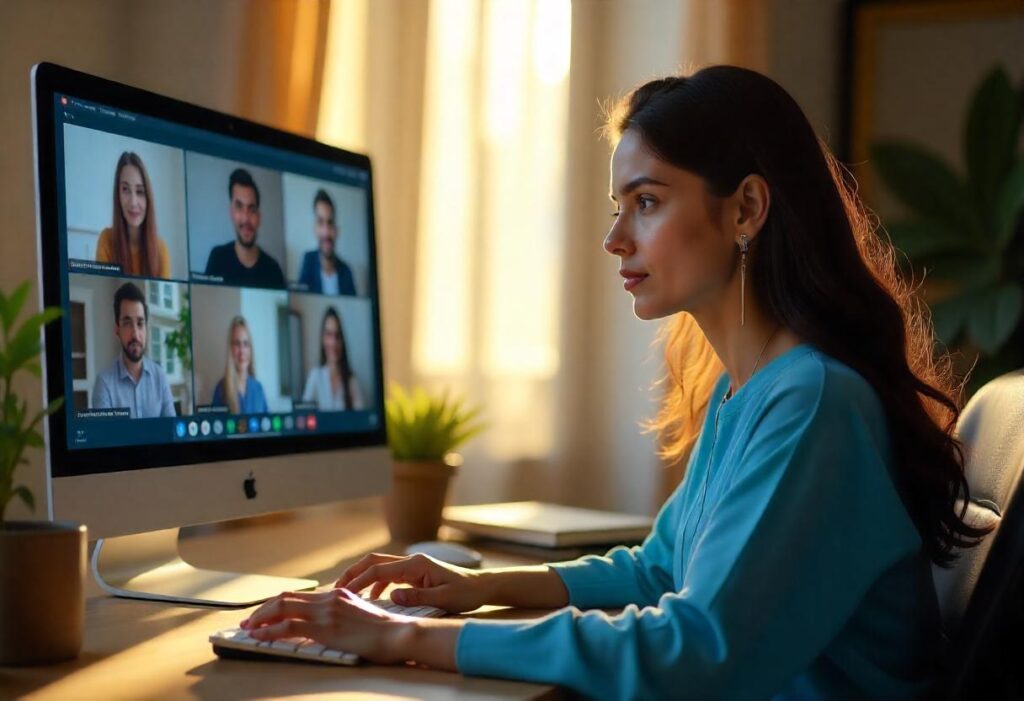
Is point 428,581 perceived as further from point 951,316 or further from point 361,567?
point 951,316

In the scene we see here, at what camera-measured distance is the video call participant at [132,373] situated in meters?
1.19

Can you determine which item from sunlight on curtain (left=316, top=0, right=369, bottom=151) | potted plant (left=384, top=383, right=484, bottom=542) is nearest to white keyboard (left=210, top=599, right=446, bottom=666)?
potted plant (left=384, top=383, right=484, bottom=542)

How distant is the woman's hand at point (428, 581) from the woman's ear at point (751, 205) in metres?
0.46

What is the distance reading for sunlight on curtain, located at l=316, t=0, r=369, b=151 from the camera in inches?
85.0

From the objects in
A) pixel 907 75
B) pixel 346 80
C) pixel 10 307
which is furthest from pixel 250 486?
pixel 907 75

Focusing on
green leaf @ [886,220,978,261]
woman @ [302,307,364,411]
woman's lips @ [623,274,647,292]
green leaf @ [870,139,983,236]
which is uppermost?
green leaf @ [870,139,983,236]

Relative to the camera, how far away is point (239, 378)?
4.51 feet

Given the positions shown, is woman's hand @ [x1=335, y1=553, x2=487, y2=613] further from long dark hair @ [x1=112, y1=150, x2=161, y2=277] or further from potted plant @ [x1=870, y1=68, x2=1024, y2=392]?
potted plant @ [x1=870, y1=68, x2=1024, y2=392]

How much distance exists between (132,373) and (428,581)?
1.25ft

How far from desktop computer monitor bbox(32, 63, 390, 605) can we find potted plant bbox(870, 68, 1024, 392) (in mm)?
1764

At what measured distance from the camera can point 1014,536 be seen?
0.98m

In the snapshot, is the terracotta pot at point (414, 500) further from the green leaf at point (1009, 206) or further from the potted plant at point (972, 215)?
the green leaf at point (1009, 206)

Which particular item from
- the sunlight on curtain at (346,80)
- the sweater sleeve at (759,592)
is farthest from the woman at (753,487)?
the sunlight on curtain at (346,80)

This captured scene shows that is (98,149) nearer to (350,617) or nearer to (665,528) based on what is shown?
(350,617)
